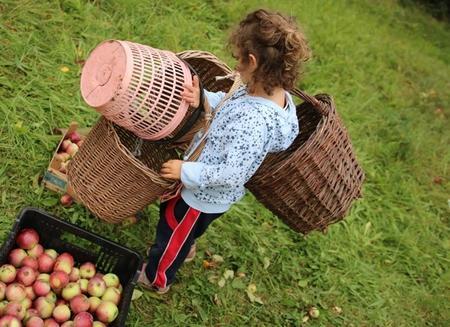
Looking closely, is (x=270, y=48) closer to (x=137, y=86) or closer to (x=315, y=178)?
(x=137, y=86)

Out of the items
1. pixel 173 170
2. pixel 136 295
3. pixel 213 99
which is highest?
pixel 213 99

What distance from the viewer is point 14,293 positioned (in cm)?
214

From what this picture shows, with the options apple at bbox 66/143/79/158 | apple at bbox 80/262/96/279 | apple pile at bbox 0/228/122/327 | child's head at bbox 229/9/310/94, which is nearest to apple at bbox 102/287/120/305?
apple pile at bbox 0/228/122/327

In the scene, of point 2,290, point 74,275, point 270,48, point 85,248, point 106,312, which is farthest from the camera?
point 85,248

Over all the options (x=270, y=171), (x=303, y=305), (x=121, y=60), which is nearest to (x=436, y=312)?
(x=303, y=305)

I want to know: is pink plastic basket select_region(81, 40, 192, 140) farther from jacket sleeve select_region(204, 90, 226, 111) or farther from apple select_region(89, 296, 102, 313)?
apple select_region(89, 296, 102, 313)

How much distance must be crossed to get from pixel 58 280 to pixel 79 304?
131 mm

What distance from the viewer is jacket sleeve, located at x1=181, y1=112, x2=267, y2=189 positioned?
1.89 m

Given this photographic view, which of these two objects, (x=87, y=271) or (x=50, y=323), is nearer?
(x=50, y=323)

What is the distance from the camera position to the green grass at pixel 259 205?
2777 millimetres

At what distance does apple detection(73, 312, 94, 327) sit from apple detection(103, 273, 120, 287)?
0.70 feet

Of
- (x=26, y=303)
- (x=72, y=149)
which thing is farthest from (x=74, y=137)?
(x=26, y=303)

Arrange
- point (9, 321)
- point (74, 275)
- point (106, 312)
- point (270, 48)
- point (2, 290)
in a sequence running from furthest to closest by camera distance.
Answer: point (74, 275), point (106, 312), point (2, 290), point (9, 321), point (270, 48)

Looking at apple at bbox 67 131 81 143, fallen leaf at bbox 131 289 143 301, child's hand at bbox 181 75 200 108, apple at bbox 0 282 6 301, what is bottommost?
fallen leaf at bbox 131 289 143 301
